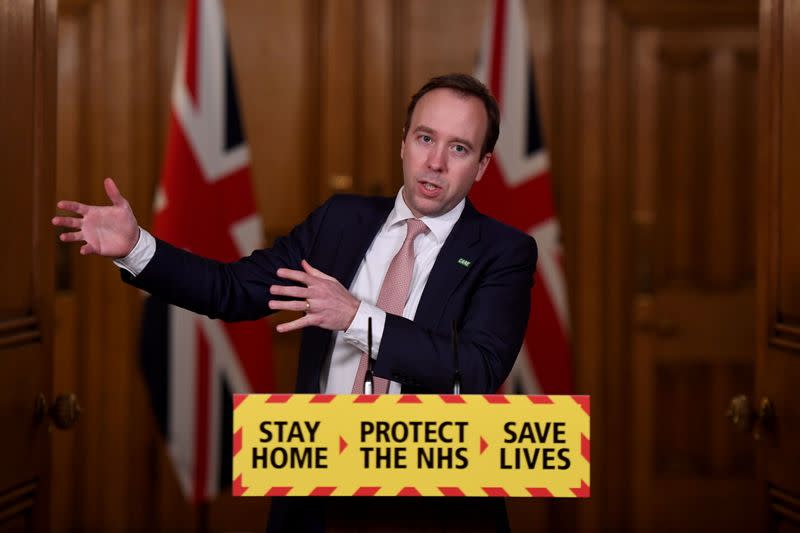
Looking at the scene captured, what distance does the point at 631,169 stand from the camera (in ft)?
13.5

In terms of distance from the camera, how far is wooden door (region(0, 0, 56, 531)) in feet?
5.95

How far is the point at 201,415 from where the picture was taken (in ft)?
12.1

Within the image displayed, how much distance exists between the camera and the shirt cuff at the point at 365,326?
5.32 ft

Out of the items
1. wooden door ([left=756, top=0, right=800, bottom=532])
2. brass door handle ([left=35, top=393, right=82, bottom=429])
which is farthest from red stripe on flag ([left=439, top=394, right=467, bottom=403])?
brass door handle ([left=35, top=393, right=82, bottom=429])

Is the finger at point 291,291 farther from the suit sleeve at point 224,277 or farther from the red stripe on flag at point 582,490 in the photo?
the red stripe on flag at point 582,490

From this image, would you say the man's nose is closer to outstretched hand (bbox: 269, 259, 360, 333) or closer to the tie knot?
the tie knot

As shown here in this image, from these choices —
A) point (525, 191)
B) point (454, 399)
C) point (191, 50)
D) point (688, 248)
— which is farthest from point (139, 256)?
point (688, 248)

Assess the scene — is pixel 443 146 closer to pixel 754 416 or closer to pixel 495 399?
pixel 495 399

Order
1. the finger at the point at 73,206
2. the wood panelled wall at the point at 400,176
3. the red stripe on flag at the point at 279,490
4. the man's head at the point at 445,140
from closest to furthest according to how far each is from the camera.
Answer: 1. the red stripe on flag at the point at 279,490
2. the finger at the point at 73,206
3. the man's head at the point at 445,140
4. the wood panelled wall at the point at 400,176

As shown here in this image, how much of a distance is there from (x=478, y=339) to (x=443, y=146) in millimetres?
379

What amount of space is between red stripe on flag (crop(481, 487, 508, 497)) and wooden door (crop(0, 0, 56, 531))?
37.1 inches

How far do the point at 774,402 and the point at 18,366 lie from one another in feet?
4.80

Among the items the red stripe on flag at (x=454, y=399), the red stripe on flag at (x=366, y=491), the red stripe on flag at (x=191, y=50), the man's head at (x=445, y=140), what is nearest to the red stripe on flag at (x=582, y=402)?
the red stripe on flag at (x=454, y=399)

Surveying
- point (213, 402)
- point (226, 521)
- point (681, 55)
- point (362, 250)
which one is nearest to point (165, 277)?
point (362, 250)
